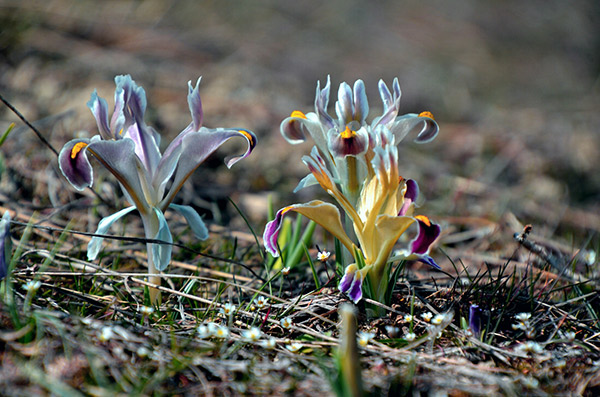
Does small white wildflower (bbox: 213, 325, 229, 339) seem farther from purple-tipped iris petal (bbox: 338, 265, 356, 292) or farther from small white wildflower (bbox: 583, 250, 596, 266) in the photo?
small white wildflower (bbox: 583, 250, 596, 266)

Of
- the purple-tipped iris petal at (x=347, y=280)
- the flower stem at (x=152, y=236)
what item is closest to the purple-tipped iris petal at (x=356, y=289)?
the purple-tipped iris petal at (x=347, y=280)

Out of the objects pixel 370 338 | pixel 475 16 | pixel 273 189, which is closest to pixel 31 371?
pixel 370 338

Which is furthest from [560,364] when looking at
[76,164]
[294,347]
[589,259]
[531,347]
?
[76,164]

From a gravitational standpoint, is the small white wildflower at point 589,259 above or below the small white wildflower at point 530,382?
below

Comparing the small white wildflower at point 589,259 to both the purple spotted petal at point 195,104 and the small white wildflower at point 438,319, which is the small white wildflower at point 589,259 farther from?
the purple spotted petal at point 195,104

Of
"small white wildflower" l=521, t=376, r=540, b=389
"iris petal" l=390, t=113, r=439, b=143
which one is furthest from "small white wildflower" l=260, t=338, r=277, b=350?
"iris petal" l=390, t=113, r=439, b=143

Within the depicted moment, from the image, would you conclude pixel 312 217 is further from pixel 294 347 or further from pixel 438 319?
pixel 438 319
